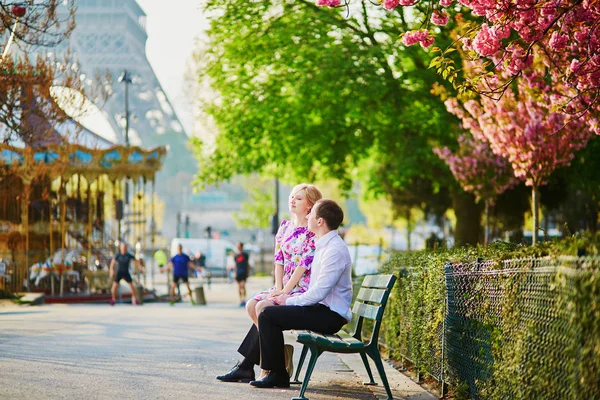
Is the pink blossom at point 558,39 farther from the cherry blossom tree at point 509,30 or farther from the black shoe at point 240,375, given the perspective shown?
the black shoe at point 240,375

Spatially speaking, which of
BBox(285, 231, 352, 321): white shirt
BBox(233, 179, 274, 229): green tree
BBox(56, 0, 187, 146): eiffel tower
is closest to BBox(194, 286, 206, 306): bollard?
BBox(285, 231, 352, 321): white shirt

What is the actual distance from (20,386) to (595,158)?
20.3m

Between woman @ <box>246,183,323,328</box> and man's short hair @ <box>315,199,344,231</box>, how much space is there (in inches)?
23.7

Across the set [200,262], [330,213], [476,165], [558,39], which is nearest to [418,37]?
[558,39]

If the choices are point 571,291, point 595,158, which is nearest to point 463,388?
point 571,291

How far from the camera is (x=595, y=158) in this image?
2669cm

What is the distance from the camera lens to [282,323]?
9.00 metres

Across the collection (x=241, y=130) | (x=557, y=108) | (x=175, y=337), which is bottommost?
(x=175, y=337)

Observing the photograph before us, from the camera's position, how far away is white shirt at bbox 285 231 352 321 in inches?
348

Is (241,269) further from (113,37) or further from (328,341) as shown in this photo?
(113,37)

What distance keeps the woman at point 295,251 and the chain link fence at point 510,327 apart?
3.61 feet

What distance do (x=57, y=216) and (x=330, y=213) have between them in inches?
1103

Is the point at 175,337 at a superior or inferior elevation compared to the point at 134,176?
Result: inferior

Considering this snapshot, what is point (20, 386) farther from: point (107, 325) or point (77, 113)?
point (77, 113)
